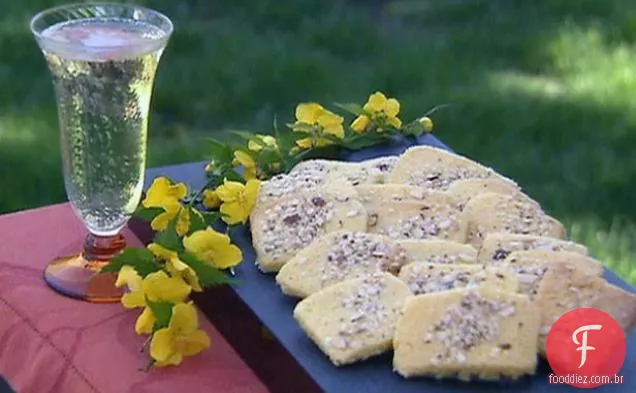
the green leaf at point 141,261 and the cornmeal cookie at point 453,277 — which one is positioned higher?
the cornmeal cookie at point 453,277

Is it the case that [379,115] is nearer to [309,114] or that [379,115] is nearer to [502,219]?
[309,114]

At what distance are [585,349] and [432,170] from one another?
1.11 feet

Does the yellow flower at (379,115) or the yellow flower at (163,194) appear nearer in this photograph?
the yellow flower at (163,194)

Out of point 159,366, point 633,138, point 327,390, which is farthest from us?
point 633,138

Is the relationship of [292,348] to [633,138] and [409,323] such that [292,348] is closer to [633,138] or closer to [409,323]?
[409,323]

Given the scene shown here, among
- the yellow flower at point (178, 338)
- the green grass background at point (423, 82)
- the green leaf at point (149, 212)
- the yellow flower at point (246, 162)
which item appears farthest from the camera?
the green grass background at point (423, 82)

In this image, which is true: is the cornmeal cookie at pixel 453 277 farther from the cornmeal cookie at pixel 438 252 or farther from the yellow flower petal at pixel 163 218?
the yellow flower petal at pixel 163 218

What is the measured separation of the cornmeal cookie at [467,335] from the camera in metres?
1.07

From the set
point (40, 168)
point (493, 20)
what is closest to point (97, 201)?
point (40, 168)

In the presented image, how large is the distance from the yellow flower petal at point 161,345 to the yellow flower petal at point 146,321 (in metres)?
0.01

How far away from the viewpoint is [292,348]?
1118 mm

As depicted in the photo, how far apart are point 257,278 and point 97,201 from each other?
0.62ft

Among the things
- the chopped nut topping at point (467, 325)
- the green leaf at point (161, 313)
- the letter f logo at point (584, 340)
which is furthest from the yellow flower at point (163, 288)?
the letter f logo at point (584, 340)

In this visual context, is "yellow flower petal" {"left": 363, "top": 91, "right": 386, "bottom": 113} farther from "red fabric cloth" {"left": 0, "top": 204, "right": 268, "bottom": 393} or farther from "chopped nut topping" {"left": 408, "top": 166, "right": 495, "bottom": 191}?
"red fabric cloth" {"left": 0, "top": 204, "right": 268, "bottom": 393}
